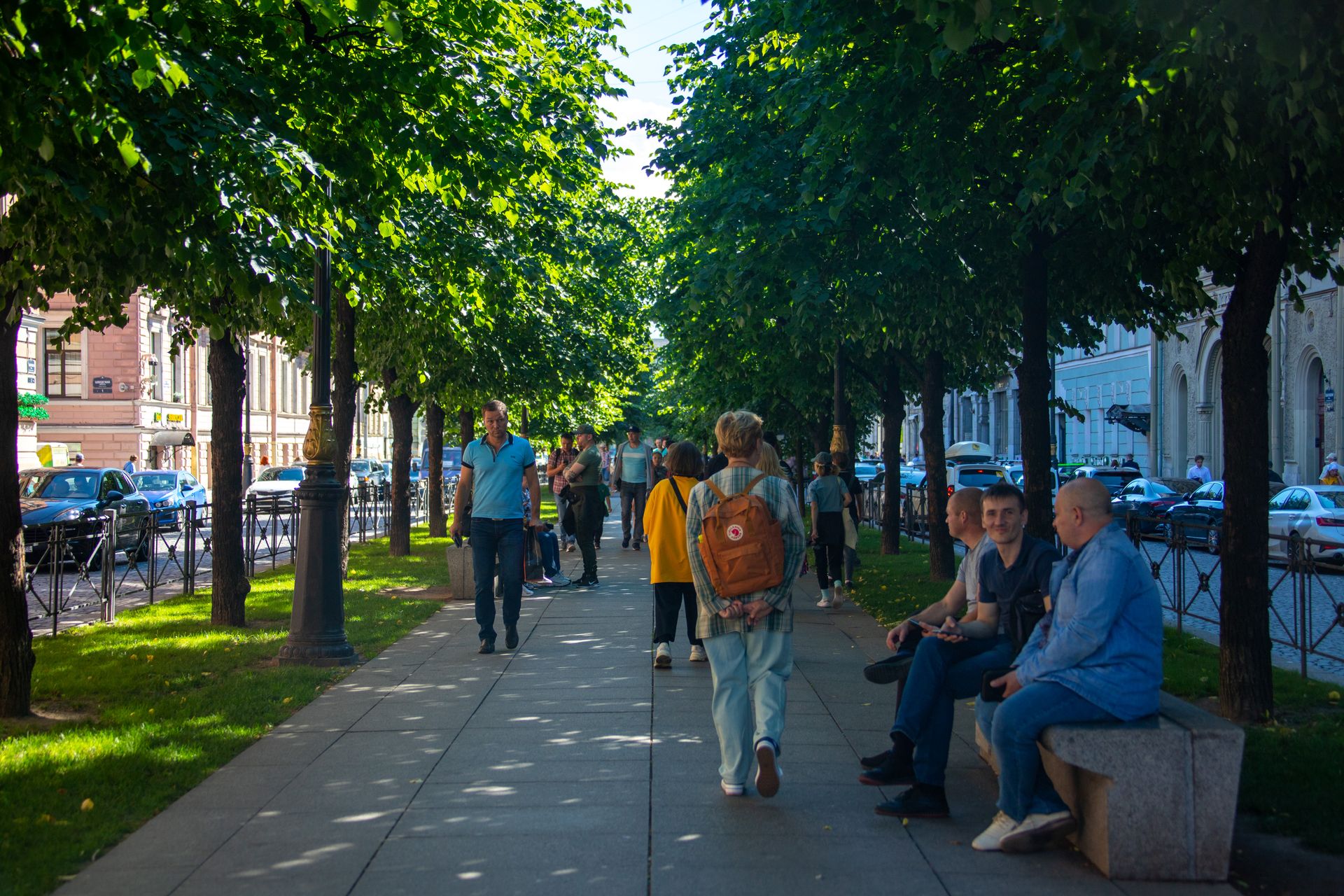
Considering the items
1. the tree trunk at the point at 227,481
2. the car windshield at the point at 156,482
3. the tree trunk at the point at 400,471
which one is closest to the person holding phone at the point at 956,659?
the tree trunk at the point at 227,481

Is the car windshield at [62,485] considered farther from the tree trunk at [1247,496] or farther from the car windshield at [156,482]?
the tree trunk at [1247,496]

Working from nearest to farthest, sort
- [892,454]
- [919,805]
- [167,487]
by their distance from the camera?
[919,805] < [892,454] < [167,487]

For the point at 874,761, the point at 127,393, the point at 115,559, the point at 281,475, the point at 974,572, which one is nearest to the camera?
the point at 874,761

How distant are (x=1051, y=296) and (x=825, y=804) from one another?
921cm

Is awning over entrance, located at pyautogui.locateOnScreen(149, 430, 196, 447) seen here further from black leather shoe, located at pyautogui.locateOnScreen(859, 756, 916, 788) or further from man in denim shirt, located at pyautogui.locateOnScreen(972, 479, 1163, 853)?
man in denim shirt, located at pyautogui.locateOnScreen(972, 479, 1163, 853)

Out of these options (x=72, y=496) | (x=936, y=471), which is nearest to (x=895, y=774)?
(x=936, y=471)

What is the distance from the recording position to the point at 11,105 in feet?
19.5

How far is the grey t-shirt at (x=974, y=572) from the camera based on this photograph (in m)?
6.58

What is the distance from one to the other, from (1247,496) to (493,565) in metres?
5.74

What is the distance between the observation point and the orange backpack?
617 cm

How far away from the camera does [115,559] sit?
16688mm

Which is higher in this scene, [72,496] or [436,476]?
[436,476]

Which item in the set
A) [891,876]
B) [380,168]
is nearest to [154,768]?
[891,876]

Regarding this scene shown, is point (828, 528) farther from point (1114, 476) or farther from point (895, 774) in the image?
point (1114, 476)
